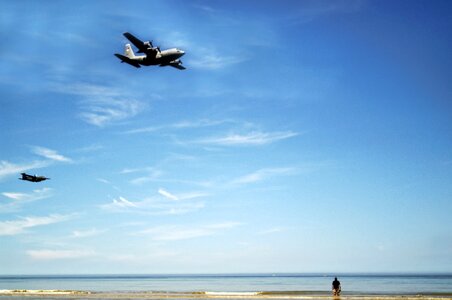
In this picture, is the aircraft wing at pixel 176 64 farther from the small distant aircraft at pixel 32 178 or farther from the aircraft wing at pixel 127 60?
the small distant aircraft at pixel 32 178

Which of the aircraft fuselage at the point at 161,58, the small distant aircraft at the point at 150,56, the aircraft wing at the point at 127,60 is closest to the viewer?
the small distant aircraft at the point at 150,56

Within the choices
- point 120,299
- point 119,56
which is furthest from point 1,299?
point 119,56

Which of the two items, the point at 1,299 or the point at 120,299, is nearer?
the point at 120,299

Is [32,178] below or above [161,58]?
below

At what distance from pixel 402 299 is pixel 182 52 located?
30.9m

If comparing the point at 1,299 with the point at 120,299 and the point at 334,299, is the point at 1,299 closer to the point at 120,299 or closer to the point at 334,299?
the point at 120,299

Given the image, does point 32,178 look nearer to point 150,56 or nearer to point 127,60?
point 127,60

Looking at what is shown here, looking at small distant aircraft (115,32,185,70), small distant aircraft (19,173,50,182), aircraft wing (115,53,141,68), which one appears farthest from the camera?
small distant aircraft (19,173,50,182)

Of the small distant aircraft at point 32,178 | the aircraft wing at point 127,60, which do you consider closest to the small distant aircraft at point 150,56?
the aircraft wing at point 127,60

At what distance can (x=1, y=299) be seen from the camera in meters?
39.2

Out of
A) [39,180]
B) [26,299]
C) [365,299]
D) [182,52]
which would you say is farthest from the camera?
[39,180]

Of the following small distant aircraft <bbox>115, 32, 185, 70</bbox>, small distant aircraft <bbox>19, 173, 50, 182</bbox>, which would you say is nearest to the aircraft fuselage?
small distant aircraft <bbox>115, 32, 185, 70</bbox>

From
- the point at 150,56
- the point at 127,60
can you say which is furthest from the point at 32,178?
the point at 150,56

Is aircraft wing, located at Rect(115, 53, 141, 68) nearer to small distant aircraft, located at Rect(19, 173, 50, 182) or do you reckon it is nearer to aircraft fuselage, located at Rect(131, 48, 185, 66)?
aircraft fuselage, located at Rect(131, 48, 185, 66)
